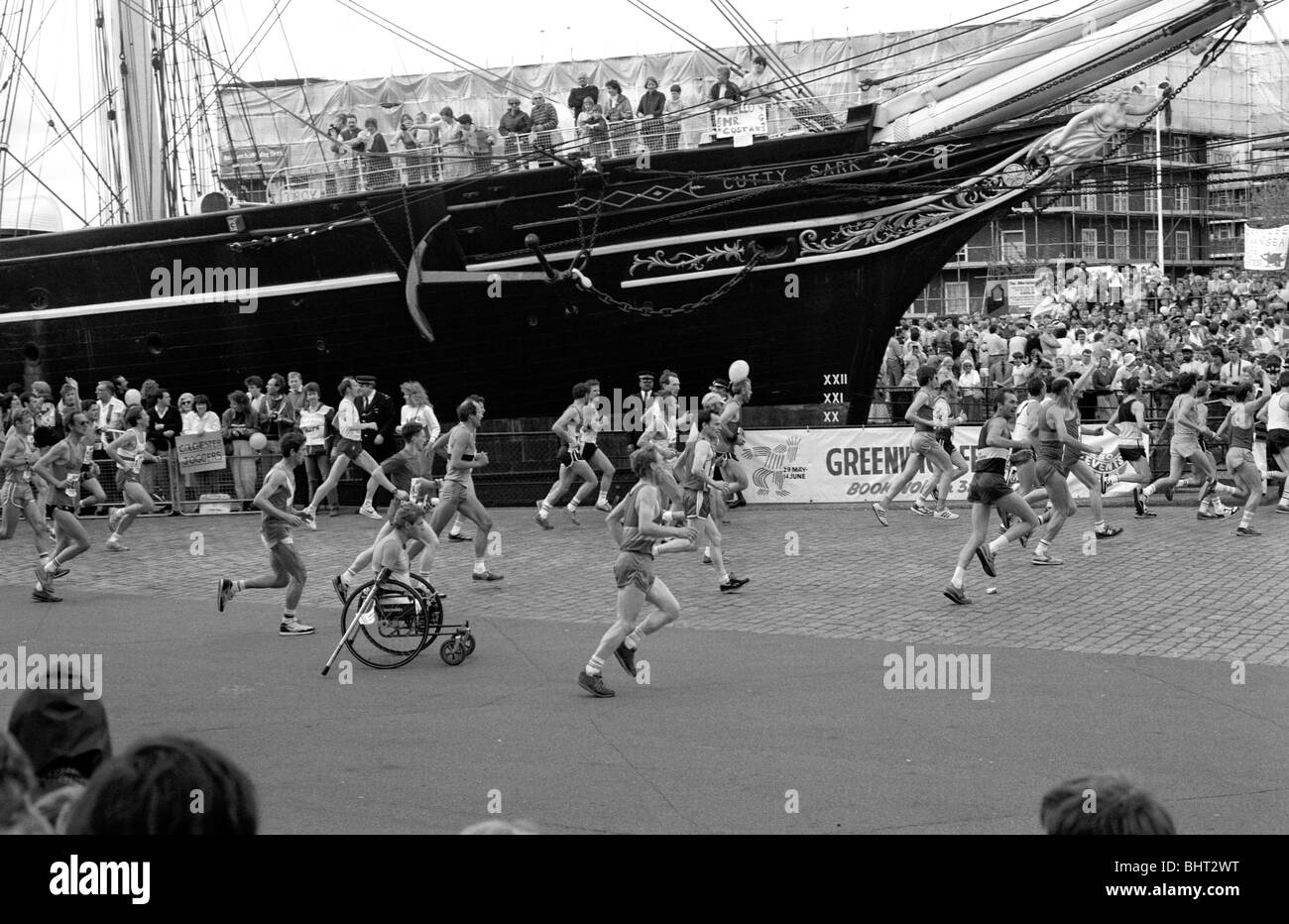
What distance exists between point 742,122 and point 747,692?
40.4 ft

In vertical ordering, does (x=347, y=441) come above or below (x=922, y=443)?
above

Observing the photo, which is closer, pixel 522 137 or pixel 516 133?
pixel 522 137

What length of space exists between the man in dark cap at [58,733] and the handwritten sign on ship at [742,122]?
1687cm

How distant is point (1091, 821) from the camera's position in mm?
2797

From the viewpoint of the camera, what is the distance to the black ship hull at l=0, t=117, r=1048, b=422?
20234mm

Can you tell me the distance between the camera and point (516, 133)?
2150 centimetres

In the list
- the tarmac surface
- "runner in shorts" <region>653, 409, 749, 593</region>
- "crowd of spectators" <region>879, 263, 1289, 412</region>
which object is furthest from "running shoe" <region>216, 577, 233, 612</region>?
"crowd of spectators" <region>879, 263, 1289, 412</region>

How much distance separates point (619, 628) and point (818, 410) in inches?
458

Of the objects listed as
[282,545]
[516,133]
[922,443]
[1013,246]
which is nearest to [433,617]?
[282,545]

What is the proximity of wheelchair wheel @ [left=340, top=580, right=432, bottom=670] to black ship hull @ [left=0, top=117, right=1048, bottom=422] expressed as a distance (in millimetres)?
10675

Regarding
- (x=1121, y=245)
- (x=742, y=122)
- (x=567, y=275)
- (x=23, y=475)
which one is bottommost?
(x=23, y=475)

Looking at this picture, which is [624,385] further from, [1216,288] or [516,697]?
[1216,288]

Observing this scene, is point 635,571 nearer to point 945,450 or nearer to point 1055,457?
point 1055,457

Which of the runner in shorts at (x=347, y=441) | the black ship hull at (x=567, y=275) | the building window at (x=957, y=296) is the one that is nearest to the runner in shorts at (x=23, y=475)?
the runner in shorts at (x=347, y=441)
